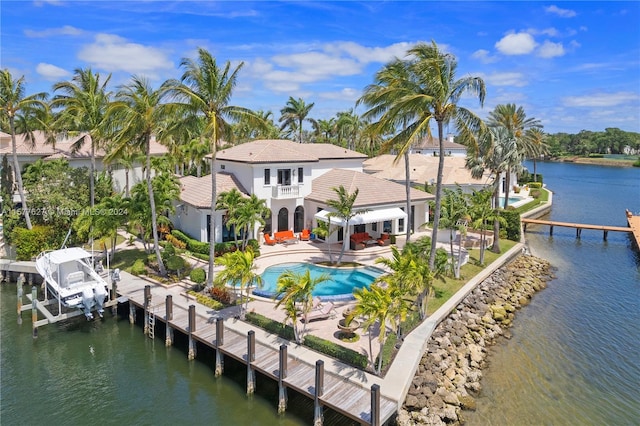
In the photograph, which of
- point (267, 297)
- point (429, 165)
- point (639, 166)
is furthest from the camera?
point (639, 166)

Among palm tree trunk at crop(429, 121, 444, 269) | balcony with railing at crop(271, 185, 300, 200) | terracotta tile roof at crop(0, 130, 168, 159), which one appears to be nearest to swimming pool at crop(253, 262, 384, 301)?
palm tree trunk at crop(429, 121, 444, 269)

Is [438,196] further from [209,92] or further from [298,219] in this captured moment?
[298,219]

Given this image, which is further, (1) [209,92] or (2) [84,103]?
(2) [84,103]

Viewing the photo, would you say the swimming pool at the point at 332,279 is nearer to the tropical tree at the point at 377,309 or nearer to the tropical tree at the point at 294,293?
the tropical tree at the point at 294,293

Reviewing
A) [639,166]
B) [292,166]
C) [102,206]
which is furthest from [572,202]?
[639,166]

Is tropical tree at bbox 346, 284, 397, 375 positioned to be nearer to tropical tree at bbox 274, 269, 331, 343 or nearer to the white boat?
tropical tree at bbox 274, 269, 331, 343

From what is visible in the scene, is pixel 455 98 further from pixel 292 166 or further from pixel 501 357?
pixel 292 166

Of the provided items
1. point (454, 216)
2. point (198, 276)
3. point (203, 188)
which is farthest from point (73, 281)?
point (454, 216)
